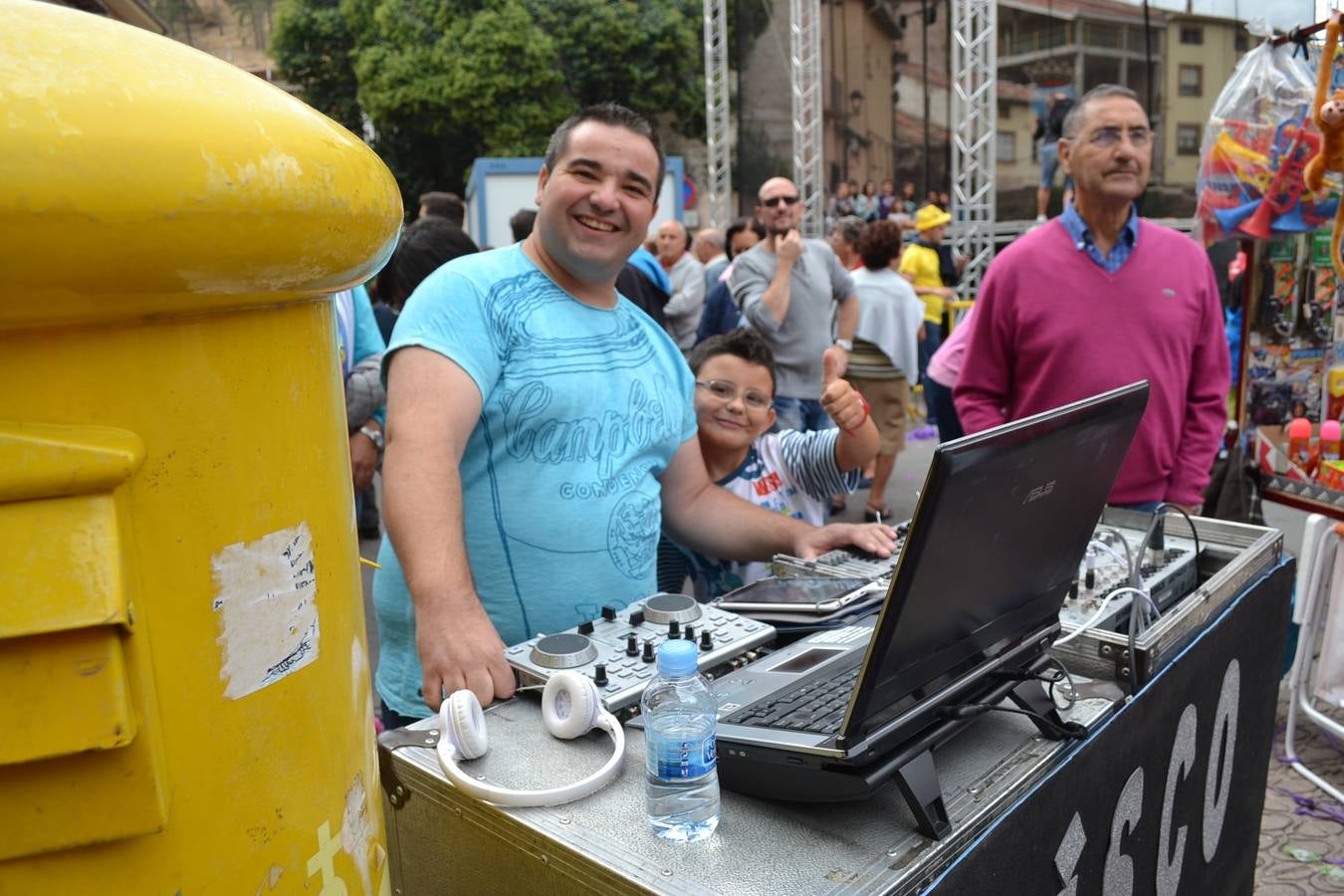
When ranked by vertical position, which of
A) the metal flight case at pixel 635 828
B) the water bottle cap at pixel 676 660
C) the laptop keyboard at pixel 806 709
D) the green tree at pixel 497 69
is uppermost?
the green tree at pixel 497 69

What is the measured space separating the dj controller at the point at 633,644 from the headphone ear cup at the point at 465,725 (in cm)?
17

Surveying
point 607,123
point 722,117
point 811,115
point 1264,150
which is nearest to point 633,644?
point 607,123

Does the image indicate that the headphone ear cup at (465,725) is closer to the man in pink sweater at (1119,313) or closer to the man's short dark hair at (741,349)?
the man's short dark hair at (741,349)

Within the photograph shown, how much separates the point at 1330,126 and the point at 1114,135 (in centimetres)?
86

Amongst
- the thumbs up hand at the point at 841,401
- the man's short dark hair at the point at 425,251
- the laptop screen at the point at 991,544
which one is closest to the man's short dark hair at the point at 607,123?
the thumbs up hand at the point at 841,401

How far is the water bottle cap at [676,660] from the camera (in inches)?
47.7

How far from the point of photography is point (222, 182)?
0.77 m

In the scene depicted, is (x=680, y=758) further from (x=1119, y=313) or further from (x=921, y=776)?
(x=1119, y=313)

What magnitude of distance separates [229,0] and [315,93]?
54.3 feet

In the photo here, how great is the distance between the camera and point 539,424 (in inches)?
74.4

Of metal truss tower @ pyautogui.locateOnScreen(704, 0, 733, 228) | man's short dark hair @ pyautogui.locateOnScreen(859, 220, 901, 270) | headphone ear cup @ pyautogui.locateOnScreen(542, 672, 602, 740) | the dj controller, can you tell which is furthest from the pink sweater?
metal truss tower @ pyautogui.locateOnScreen(704, 0, 733, 228)

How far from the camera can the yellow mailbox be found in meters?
0.71

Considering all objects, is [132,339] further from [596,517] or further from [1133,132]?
[1133,132]

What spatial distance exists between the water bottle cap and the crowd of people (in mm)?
383
